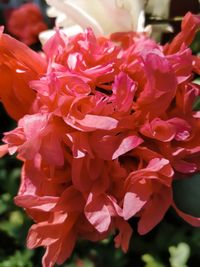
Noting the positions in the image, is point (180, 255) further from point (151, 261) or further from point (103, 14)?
point (103, 14)

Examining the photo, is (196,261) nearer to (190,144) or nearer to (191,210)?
(191,210)

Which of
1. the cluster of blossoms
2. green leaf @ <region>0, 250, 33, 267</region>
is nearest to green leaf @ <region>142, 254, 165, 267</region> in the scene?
green leaf @ <region>0, 250, 33, 267</region>

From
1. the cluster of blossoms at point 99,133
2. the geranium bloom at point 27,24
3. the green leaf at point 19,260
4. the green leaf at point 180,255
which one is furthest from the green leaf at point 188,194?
the geranium bloom at point 27,24

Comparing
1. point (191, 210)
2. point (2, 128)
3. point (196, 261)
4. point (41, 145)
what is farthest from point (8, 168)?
point (41, 145)

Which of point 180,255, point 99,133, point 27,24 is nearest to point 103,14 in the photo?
point 99,133

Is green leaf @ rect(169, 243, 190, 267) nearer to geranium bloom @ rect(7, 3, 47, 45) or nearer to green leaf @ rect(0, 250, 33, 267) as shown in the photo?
green leaf @ rect(0, 250, 33, 267)
